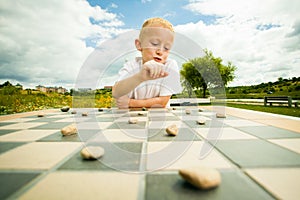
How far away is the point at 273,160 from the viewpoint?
60 centimetres

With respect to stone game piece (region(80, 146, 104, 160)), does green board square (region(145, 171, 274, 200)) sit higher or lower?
lower

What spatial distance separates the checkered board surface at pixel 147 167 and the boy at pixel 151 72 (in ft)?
1.46

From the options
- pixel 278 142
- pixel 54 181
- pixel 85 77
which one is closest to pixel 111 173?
pixel 54 181

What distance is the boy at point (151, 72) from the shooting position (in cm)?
111

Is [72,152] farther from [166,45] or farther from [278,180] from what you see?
[166,45]

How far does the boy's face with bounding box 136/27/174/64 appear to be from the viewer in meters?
1.50

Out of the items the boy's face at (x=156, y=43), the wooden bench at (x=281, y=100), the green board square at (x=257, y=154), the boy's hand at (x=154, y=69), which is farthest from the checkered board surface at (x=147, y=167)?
the wooden bench at (x=281, y=100)

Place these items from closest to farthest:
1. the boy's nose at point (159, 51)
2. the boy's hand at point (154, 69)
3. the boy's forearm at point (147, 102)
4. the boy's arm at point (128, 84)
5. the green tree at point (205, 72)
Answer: the boy's hand at point (154, 69) → the boy's arm at point (128, 84) → the boy's nose at point (159, 51) → the green tree at point (205, 72) → the boy's forearm at point (147, 102)

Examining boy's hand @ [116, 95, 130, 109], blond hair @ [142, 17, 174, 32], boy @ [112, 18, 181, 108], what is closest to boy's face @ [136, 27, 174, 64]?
boy @ [112, 18, 181, 108]

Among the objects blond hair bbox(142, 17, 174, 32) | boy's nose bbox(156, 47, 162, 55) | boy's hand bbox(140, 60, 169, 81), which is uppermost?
blond hair bbox(142, 17, 174, 32)

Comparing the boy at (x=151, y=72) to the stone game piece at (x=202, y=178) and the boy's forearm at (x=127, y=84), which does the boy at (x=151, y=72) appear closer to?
the boy's forearm at (x=127, y=84)

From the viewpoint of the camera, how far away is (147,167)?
54cm

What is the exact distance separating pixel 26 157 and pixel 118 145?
0.35 m

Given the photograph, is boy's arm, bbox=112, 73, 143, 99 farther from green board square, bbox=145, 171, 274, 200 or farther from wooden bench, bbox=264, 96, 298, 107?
wooden bench, bbox=264, 96, 298, 107
